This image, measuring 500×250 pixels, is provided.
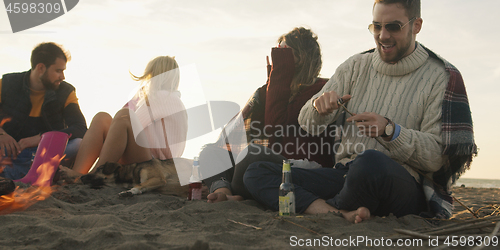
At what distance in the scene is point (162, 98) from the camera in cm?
448

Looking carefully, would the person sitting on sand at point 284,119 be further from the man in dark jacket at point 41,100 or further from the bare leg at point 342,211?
the man in dark jacket at point 41,100

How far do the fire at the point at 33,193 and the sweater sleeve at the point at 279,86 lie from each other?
2.08 metres

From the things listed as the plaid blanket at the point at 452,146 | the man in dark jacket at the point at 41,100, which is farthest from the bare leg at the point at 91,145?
the plaid blanket at the point at 452,146

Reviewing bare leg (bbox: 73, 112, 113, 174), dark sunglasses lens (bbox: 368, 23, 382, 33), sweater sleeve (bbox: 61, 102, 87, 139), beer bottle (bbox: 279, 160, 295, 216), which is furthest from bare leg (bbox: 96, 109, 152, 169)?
dark sunglasses lens (bbox: 368, 23, 382, 33)

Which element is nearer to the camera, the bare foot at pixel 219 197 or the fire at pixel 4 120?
the bare foot at pixel 219 197

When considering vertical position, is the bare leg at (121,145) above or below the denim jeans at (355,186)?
above

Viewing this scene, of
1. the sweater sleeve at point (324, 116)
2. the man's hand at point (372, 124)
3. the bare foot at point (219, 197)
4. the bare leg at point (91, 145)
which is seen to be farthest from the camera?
the bare leg at point (91, 145)

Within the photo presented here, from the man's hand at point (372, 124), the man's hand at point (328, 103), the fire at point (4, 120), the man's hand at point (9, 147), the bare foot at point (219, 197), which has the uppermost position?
the man's hand at point (328, 103)

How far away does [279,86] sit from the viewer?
3732 millimetres

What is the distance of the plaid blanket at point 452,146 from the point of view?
248 cm

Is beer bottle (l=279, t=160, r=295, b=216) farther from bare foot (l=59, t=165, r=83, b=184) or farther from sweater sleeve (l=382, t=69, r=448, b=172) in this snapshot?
bare foot (l=59, t=165, r=83, b=184)

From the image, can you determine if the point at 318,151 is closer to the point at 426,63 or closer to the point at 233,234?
the point at 426,63

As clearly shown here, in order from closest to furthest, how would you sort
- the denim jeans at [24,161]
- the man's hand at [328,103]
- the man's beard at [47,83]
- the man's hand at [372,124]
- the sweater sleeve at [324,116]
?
the man's hand at [372,124] < the man's hand at [328,103] < the sweater sleeve at [324,116] < the denim jeans at [24,161] < the man's beard at [47,83]

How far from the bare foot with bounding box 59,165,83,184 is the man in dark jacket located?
2.27ft
